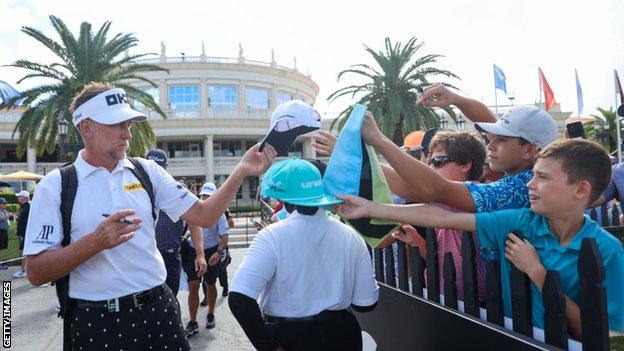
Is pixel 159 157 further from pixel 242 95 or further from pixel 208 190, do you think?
pixel 242 95

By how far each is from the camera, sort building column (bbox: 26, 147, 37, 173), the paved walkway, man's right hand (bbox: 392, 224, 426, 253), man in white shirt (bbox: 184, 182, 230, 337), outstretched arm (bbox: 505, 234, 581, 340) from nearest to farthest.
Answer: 1. outstretched arm (bbox: 505, 234, 581, 340)
2. man's right hand (bbox: 392, 224, 426, 253)
3. the paved walkway
4. man in white shirt (bbox: 184, 182, 230, 337)
5. building column (bbox: 26, 147, 37, 173)

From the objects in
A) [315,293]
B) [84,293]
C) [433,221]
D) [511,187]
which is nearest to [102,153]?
[84,293]

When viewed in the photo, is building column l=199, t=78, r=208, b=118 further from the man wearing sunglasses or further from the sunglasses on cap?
the man wearing sunglasses

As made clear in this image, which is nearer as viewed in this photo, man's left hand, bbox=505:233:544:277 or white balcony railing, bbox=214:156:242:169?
man's left hand, bbox=505:233:544:277

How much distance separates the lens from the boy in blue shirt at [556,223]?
75.9 inches

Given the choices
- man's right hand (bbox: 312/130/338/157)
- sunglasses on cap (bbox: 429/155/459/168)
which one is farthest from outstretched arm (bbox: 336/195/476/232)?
sunglasses on cap (bbox: 429/155/459/168)

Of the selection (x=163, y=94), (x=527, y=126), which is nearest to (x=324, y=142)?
(x=527, y=126)

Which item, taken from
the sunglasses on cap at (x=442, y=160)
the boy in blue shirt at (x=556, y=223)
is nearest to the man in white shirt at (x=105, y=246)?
the sunglasses on cap at (x=442, y=160)

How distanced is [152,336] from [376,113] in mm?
22808

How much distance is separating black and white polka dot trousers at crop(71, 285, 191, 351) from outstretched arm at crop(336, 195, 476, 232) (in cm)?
115

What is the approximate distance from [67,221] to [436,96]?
84.6 inches

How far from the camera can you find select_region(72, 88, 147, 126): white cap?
2.50 m

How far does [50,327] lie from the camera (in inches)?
252

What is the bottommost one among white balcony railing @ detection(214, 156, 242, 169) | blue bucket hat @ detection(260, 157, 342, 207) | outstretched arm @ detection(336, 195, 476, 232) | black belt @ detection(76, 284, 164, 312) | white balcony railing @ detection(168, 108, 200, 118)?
black belt @ detection(76, 284, 164, 312)
